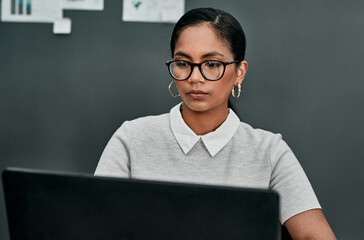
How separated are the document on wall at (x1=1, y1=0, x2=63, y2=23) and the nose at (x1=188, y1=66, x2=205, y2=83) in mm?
1030

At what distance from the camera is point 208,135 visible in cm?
110

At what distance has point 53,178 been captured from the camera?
51cm

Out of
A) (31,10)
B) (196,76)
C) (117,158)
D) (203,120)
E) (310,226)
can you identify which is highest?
(31,10)

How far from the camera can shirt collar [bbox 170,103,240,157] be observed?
109cm

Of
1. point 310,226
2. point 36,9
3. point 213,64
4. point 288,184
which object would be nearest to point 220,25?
point 213,64

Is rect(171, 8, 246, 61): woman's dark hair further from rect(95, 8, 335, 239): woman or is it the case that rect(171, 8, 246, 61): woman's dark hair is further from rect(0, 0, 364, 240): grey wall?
rect(0, 0, 364, 240): grey wall

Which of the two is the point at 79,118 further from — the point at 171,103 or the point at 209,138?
the point at 209,138

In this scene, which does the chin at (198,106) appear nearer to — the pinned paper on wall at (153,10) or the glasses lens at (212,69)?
the glasses lens at (212,69)

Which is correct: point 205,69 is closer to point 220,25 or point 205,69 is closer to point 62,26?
point 220,25

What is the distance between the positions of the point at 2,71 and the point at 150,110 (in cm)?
76

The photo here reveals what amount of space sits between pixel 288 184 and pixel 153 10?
105cm

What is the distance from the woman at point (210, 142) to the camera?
40.9 inches

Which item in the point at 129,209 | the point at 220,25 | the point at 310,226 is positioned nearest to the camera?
the point at 129,209

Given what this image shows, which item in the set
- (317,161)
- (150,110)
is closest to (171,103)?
(150,110)
